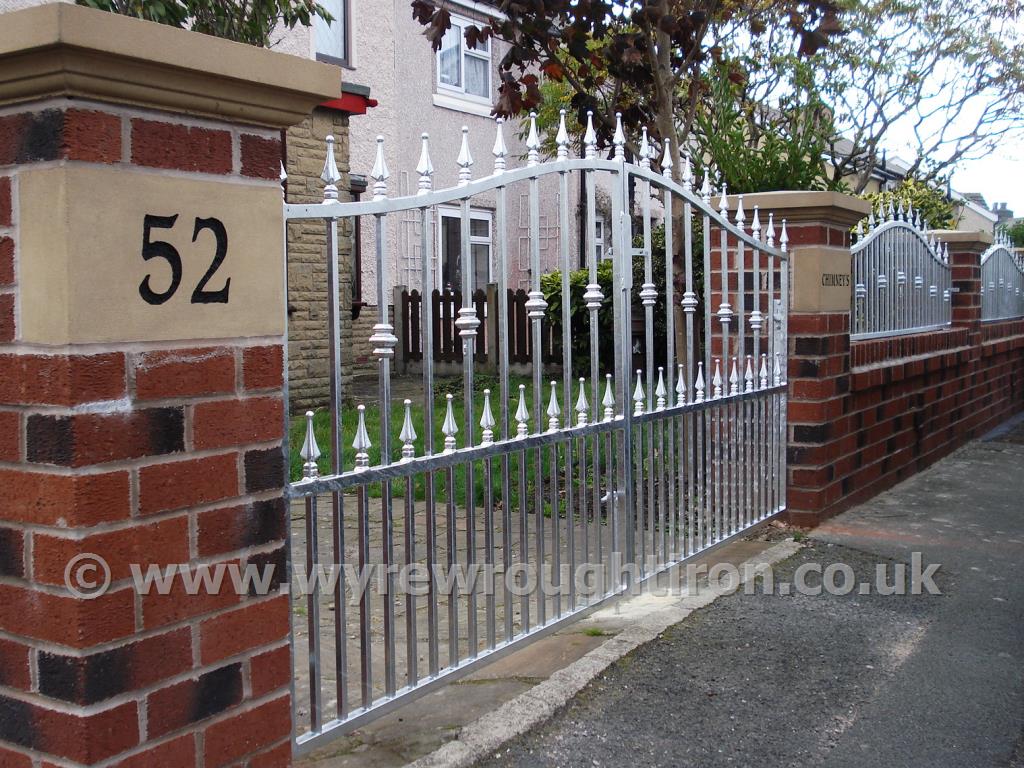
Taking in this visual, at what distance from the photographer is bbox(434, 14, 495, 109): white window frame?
631 inches

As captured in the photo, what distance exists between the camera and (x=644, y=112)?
7.62m

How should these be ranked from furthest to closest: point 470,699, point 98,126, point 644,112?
point 644,112 → point 470,699 → point 98,126

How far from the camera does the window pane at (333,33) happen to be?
13500mm

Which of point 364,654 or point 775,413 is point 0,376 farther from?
point 775,413

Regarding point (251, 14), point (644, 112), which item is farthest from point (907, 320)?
point (251, 14)

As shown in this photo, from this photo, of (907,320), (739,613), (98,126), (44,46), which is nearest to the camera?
(44,46)

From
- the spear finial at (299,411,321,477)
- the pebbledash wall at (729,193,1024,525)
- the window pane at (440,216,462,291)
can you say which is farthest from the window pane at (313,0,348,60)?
the spear finial at (299,411,321,477)

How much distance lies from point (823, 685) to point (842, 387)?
117 inches

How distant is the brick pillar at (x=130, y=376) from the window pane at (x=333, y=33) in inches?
453

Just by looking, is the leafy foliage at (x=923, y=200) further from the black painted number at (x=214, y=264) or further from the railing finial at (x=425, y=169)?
the black painted number at (x=214, y=264)

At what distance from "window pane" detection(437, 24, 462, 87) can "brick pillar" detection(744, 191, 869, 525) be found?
10.8 meters

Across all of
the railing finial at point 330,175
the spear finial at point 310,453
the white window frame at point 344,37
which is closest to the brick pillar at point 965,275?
the white window frame at point 344,37

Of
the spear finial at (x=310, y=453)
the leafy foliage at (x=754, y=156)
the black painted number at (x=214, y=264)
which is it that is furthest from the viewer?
the leafy foliage at (x=754, y=156)

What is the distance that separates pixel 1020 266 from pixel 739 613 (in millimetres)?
10742
